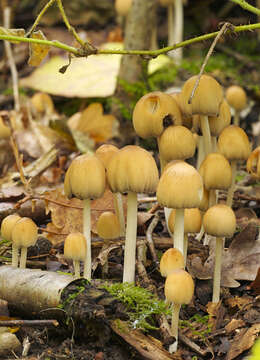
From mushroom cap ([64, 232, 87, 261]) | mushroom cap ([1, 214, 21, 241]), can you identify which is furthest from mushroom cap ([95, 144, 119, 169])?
mushroom cap ([1, 214, 21, 241])

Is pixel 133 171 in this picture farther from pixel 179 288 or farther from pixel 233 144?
pixel 233 144

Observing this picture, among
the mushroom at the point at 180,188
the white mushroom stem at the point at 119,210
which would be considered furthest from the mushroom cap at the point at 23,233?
the mushroom at the point at 180,188

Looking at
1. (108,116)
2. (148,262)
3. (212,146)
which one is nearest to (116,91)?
(108,116)

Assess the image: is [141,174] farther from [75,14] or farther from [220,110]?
[75,14]

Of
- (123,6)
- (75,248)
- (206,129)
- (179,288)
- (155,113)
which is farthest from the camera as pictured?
(123,6)

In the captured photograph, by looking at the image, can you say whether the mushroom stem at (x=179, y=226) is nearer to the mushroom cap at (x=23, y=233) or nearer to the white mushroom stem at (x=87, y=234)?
the white mushroom stem at (x=87, y=234)

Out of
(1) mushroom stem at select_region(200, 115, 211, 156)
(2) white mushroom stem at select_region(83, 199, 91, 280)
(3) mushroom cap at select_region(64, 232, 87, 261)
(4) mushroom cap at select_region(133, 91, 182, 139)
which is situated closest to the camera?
(3) mushroom cap at select_region(64, 232, 87, 261)

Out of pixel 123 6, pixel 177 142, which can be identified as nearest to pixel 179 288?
pixel 177 142

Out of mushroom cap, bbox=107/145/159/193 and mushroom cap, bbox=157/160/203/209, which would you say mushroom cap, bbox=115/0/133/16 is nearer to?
mushroom cap, bbox=107/145/159/193
